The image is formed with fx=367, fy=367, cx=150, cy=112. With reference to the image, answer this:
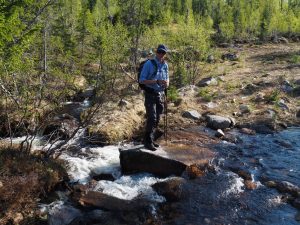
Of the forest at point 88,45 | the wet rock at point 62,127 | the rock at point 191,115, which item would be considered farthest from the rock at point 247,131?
the wet rock at point 62,127

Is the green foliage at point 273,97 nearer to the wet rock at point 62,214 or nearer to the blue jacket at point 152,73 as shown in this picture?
the blue jacket at point 152,73

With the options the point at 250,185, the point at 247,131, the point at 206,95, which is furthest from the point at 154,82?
the point at 206,95

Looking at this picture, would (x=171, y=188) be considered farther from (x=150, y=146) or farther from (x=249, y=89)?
(x=249, y=89)

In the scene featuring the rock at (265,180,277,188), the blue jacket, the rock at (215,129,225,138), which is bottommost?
the rock at (265,180,277,188)

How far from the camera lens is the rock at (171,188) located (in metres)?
10.7

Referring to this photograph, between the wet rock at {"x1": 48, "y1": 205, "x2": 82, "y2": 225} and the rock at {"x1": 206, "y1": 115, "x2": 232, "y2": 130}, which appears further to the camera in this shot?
the rock at {"x1": 206, "y1": 115, "x2": 232, "y2": 130}

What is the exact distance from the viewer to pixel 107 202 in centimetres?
1023

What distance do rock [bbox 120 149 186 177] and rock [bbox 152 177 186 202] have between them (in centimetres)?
34

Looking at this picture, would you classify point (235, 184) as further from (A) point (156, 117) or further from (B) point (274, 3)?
(B) point (274, 3)

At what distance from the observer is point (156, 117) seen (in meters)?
12.1

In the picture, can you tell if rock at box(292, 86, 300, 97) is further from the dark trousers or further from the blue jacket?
the blue jacket

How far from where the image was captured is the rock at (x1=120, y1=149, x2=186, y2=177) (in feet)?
38.8

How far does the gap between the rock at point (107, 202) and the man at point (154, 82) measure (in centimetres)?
260

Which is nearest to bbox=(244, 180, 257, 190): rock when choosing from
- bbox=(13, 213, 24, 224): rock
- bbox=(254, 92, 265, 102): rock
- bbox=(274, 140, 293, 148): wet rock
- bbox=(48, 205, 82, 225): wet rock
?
bbox=(274, 140, 293, 148): wet rock
